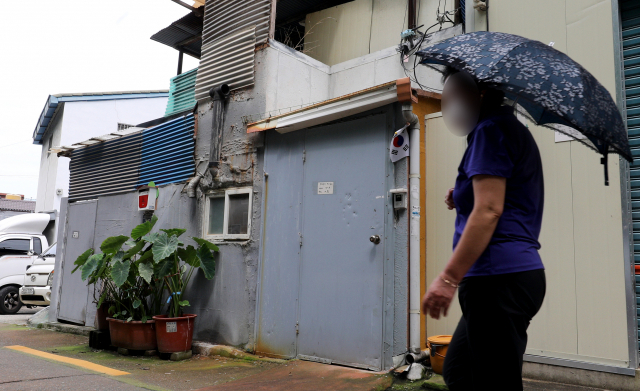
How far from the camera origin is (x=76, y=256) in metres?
9.66

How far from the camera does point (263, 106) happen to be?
6723mm

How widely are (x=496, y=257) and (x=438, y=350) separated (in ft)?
9.65

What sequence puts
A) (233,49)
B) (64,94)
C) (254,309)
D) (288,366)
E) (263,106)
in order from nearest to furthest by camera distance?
(288,366)
(254,309)
(263,106)
(233,49)
(64,94)

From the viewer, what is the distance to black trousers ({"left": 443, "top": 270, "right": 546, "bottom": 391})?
6.05 ft

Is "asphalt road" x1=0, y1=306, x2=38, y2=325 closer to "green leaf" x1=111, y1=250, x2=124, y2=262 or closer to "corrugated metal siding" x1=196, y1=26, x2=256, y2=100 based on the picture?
"green leaf" x1=111, y1=250, x2=124, y2=262

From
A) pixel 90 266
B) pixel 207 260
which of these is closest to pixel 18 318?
pixel 90 266

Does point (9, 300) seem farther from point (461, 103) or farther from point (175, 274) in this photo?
point (461, 103)

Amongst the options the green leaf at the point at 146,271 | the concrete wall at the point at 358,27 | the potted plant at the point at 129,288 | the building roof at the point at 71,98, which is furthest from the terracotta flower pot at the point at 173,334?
the building roof at the point at 71,98

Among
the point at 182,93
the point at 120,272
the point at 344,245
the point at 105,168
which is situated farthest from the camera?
the point at 182,93

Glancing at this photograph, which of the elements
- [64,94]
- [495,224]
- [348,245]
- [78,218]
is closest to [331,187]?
[348,245]

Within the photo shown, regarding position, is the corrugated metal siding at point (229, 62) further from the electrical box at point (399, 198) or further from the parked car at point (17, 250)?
the parked car at point (17, 250)

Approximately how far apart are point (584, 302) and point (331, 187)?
9.02 feet

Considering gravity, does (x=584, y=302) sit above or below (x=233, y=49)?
below

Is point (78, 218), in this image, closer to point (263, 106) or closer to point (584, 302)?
point (263, 106)
